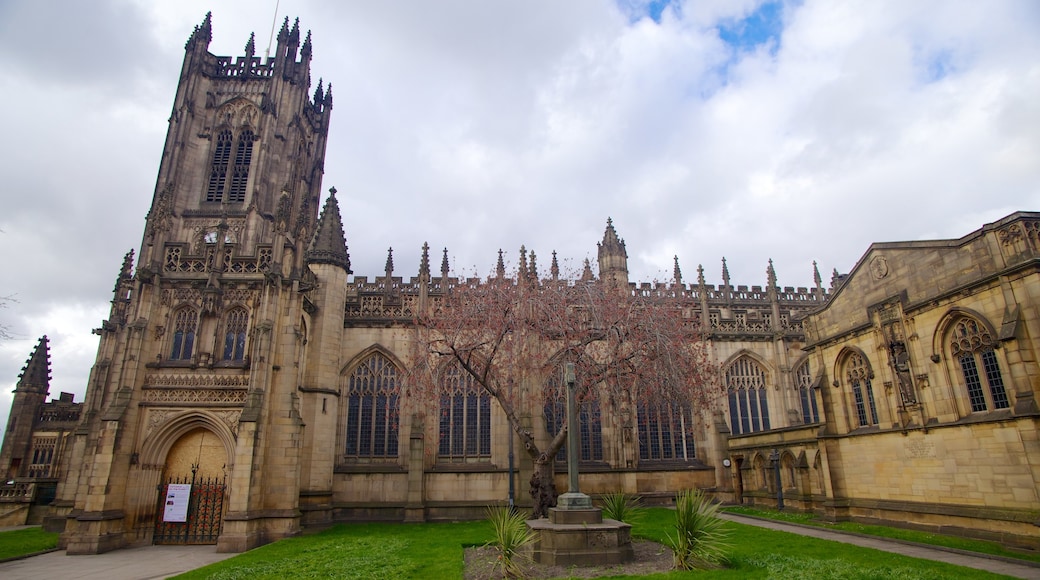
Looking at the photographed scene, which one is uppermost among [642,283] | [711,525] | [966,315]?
[642,283]

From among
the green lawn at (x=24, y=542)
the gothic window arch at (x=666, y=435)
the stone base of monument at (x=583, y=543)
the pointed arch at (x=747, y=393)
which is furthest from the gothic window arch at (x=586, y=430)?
the green lawn at (x=24, y=542)

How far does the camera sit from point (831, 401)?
21516mm

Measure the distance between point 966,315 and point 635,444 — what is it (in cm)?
1475

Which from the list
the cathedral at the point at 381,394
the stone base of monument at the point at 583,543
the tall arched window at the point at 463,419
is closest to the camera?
the stone base of monument at the point at 583,543

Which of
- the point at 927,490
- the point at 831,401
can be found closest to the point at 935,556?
the point at 927,490

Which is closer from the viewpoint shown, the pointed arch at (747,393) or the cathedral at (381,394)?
the cathedral at (381,394)

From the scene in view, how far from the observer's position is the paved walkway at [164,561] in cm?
1225

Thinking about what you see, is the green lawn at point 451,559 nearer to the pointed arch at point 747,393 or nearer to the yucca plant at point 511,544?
the yucca plant at point 511,544

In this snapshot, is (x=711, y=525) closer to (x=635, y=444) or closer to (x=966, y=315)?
(x=966, y=315)

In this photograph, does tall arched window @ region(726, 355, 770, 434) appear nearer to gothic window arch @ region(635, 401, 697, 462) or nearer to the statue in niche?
gothic window arch @ region(635, 401, 697, 462)

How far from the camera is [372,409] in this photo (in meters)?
26.5

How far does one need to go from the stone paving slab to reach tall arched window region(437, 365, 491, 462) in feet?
34.9

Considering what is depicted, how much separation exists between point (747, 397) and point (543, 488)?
15980mm

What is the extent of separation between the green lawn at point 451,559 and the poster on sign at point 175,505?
12.5 feet
